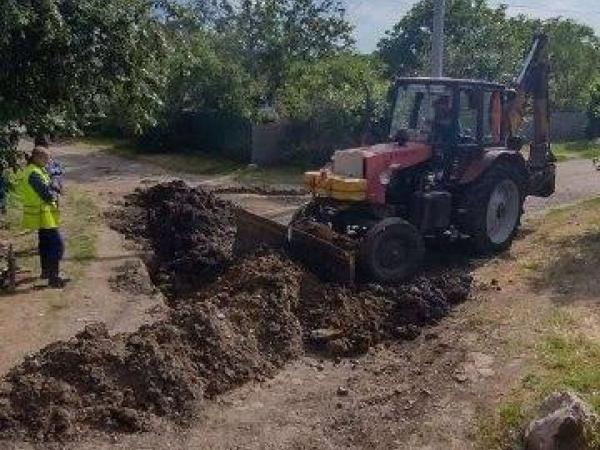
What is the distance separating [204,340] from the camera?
25.0 ft

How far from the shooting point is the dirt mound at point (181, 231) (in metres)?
11.0

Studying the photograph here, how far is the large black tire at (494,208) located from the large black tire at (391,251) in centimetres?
113

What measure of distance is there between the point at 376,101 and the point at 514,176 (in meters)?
10.4

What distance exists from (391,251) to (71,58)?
4.61m

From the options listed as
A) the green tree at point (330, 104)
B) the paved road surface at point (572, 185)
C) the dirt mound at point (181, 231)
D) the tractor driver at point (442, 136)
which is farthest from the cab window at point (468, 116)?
the green tree at point (330, 104)

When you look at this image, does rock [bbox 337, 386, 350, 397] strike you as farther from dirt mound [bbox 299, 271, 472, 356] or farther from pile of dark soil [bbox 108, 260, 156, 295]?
pile of dark soil [bbox 108, 260, 156, 295]

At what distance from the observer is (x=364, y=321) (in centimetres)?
866

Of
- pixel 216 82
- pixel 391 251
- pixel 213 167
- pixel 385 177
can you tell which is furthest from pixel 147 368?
pixel 216 82

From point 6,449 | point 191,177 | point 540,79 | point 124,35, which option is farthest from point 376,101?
point 6,449

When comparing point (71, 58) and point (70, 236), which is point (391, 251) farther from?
point (70, 236)

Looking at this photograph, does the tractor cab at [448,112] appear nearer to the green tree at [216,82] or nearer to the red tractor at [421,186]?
the red tractor at [421,186]

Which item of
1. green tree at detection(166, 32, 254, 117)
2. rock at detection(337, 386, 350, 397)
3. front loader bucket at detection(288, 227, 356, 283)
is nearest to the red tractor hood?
front loader bucket at detection(288, 227, 356, 283)

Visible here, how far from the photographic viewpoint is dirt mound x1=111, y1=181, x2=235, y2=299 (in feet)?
36.2

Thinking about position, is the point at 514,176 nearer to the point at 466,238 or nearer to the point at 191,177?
the point at 466,238
